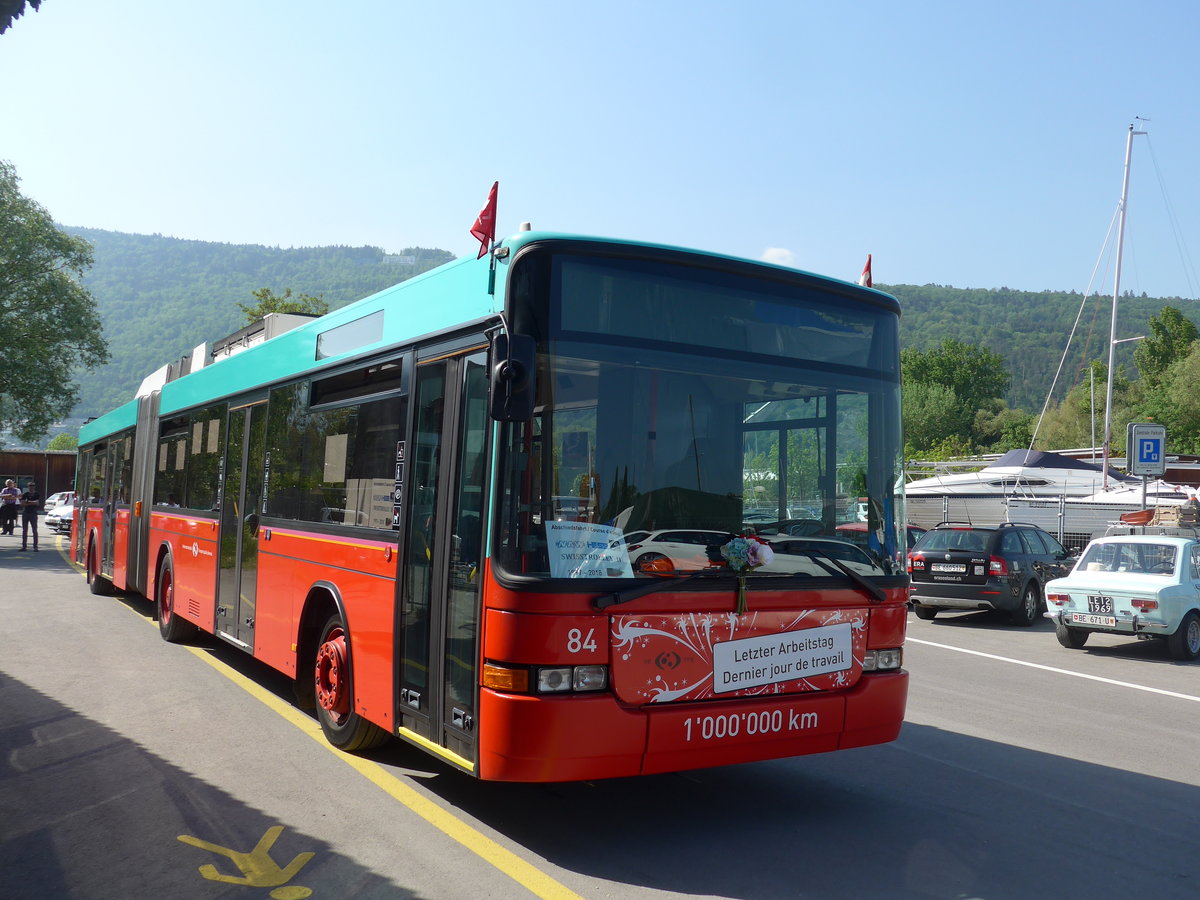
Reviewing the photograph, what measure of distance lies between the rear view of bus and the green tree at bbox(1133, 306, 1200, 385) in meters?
80.6

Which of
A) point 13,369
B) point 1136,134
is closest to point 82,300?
point 13,369

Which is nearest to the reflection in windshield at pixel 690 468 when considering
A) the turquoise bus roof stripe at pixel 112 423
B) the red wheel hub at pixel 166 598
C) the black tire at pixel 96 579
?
the red wheel hub at pixel 166 598

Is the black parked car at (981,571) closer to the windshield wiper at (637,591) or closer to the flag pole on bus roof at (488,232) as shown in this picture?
the windshield wiper at (637,591)

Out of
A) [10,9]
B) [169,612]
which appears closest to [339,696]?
[10,9]

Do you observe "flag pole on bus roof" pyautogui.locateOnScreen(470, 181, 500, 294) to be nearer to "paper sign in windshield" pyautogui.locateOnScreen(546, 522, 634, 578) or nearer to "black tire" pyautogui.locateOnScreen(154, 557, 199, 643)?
"paper sign in windshield" pyautogui.locateOnScreen(546, 522, 634, 578)

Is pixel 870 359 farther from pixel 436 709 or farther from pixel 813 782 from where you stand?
pixel 436 709

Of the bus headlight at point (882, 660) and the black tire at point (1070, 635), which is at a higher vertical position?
the bus headlight at point (882, 660)

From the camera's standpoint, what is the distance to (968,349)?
11781 cm

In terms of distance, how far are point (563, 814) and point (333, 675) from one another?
6.39 feet

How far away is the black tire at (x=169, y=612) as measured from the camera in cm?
1176

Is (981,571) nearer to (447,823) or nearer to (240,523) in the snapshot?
(240,523)

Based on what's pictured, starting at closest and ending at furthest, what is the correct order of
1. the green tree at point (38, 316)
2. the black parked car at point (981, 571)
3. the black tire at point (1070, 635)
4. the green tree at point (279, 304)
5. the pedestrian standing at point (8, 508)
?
the black tire at point (1070, 635)
the black parked car at point (981, 571)
the pedestrian standing at point (8, 508)
the green tree at point (38, 316)
the green tree at point (279, 304)

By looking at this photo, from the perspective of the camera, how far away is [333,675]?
688 centimetres

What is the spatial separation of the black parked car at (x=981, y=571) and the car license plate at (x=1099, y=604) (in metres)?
3.06
